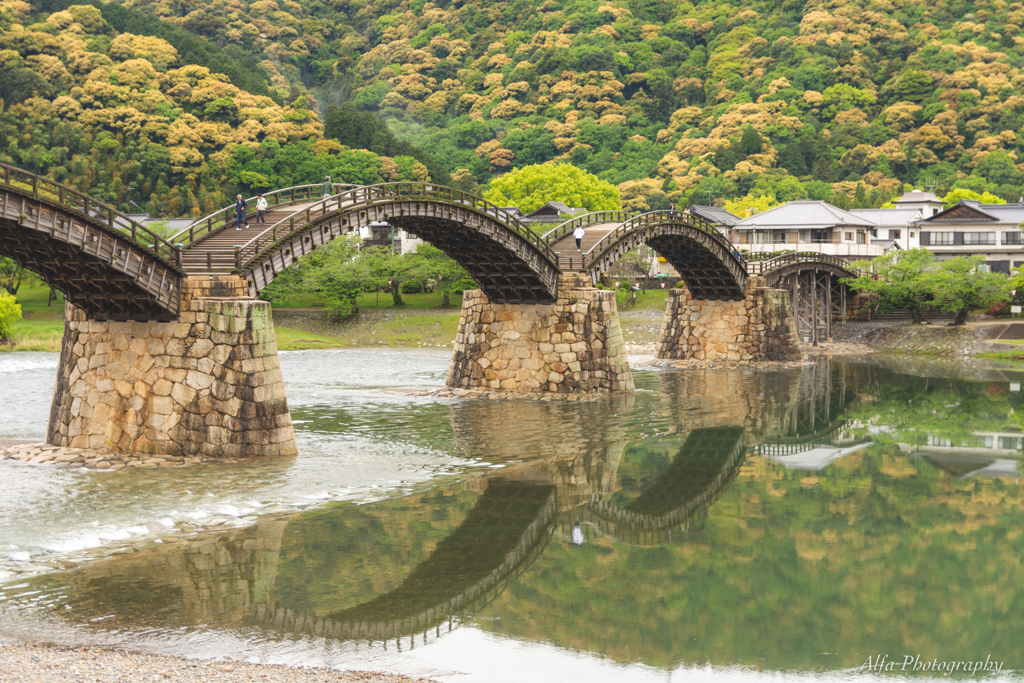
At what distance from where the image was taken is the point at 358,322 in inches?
2594

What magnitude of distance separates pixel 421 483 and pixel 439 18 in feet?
455

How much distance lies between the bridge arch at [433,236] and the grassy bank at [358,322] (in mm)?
25206

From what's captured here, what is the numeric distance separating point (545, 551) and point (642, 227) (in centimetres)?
2552

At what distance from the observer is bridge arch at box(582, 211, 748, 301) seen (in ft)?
129

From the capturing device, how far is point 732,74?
409ft

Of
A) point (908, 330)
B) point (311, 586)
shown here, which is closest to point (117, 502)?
point (311, 586)

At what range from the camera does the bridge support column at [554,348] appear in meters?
35.4

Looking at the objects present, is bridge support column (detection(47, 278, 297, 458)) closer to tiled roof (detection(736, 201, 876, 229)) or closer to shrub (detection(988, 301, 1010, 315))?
shrub (detection(988, 301, 1010, 315))

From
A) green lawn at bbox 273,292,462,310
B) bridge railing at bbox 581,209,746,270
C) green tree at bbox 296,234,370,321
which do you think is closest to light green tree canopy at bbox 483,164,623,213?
green lawn at bbox 273,292,462,310

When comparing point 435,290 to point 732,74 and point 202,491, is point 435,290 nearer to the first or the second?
point 202,491

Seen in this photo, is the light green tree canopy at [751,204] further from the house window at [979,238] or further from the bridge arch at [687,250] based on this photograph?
Answer: the bridge arch at [687,250]

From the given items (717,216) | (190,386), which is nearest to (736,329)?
(717,216)

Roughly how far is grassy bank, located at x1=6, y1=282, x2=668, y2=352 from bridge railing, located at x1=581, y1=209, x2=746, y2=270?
15548 mm

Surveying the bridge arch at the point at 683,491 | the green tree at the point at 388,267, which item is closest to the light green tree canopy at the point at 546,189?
the green tree at the point at 388,267
